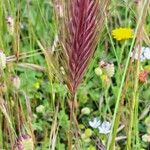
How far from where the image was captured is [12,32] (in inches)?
65.4

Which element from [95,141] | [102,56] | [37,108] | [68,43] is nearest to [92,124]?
[95,141]

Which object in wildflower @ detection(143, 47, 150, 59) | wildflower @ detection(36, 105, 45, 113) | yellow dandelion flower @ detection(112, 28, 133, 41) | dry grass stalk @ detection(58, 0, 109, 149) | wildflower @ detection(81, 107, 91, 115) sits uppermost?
dry grass stalk @ detection(58, 0, 109, 149)

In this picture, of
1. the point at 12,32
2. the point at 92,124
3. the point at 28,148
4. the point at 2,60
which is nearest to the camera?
the point at 28,148

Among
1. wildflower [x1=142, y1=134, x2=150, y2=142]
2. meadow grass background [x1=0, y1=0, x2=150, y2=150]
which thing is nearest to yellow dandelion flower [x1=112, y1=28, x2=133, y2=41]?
meadow grass background [x1=0, y1=0, x2=150, y2=150]

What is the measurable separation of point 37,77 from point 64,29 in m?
1.08

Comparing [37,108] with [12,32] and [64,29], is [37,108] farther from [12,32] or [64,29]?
[64,29]

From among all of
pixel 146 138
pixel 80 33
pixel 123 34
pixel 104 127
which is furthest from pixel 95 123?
pixel 80 33

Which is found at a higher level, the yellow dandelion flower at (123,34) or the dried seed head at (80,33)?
the dried seed head at (80,33)

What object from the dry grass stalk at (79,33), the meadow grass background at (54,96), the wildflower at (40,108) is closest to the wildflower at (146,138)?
the meadow grass background at (54,96)

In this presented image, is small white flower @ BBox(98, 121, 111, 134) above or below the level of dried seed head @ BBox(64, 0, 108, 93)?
below

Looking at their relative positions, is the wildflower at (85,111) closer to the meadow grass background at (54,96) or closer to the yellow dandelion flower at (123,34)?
the meadow grass background at (54,96)

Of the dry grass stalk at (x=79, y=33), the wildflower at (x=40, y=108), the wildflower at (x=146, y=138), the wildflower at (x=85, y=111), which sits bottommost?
the wildflower at (x=146, y=138)

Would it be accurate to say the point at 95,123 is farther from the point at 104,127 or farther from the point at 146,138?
the point at 146,138

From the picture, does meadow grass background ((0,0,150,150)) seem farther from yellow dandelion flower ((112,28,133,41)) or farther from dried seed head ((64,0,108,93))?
dried seed head ((64,0,108,93))
